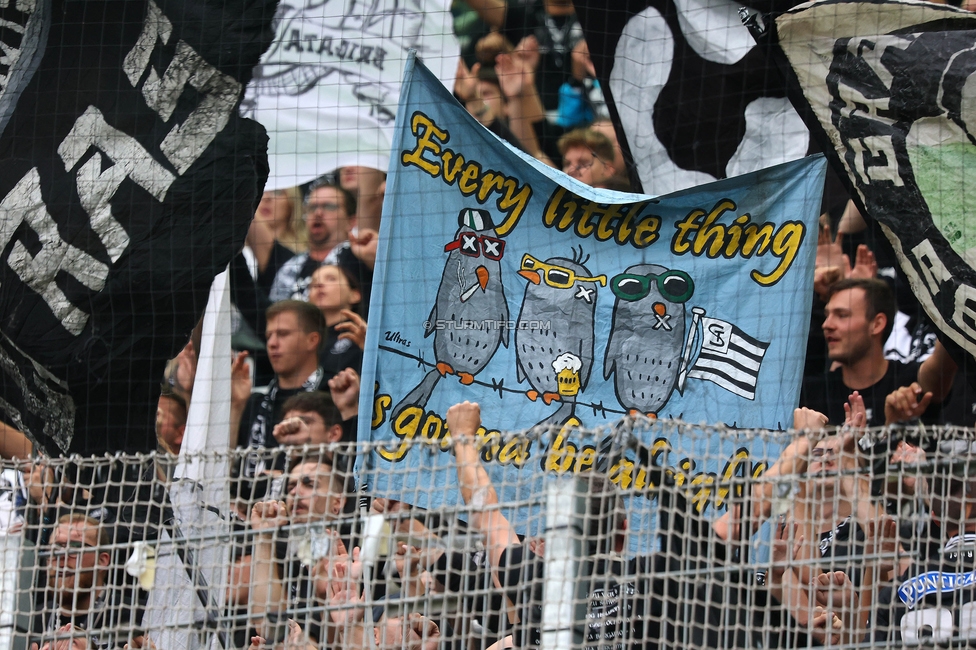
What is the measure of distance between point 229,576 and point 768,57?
3.59 metres

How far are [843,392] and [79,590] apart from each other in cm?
320

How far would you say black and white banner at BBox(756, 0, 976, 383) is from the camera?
4.62m

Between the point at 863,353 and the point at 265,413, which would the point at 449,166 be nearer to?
the point at 265,413

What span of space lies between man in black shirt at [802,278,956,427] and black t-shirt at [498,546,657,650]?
2.58 metres

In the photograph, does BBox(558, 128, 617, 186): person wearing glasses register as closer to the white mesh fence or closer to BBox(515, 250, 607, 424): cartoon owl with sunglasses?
BBox(515, 250, 607, 424): cartoon owl with sunglasses

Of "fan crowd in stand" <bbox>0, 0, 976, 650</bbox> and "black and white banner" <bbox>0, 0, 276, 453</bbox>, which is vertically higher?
"black and white banner" <bbox>0, 0, 276, 453</bbox>

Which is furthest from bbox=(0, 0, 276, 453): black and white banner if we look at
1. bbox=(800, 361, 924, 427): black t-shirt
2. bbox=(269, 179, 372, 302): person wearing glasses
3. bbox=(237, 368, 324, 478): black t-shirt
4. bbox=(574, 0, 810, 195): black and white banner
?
bbox=(800, 361, 924, 427): black t-shirt

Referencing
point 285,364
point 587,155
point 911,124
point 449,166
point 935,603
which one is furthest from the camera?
point 285,364

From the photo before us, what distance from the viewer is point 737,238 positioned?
477 centimetres

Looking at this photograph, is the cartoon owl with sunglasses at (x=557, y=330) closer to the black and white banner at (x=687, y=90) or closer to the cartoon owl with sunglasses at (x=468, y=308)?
the cartoon owl with sunglasses at (x=468, y=308)

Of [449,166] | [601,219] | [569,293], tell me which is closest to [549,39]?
[449,166]

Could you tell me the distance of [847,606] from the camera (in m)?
2.86

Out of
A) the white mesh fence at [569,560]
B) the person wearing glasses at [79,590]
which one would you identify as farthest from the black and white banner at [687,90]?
the person wearing glasses at [79,590]

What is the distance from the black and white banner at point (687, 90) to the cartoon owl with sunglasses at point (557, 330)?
977 millimetres
